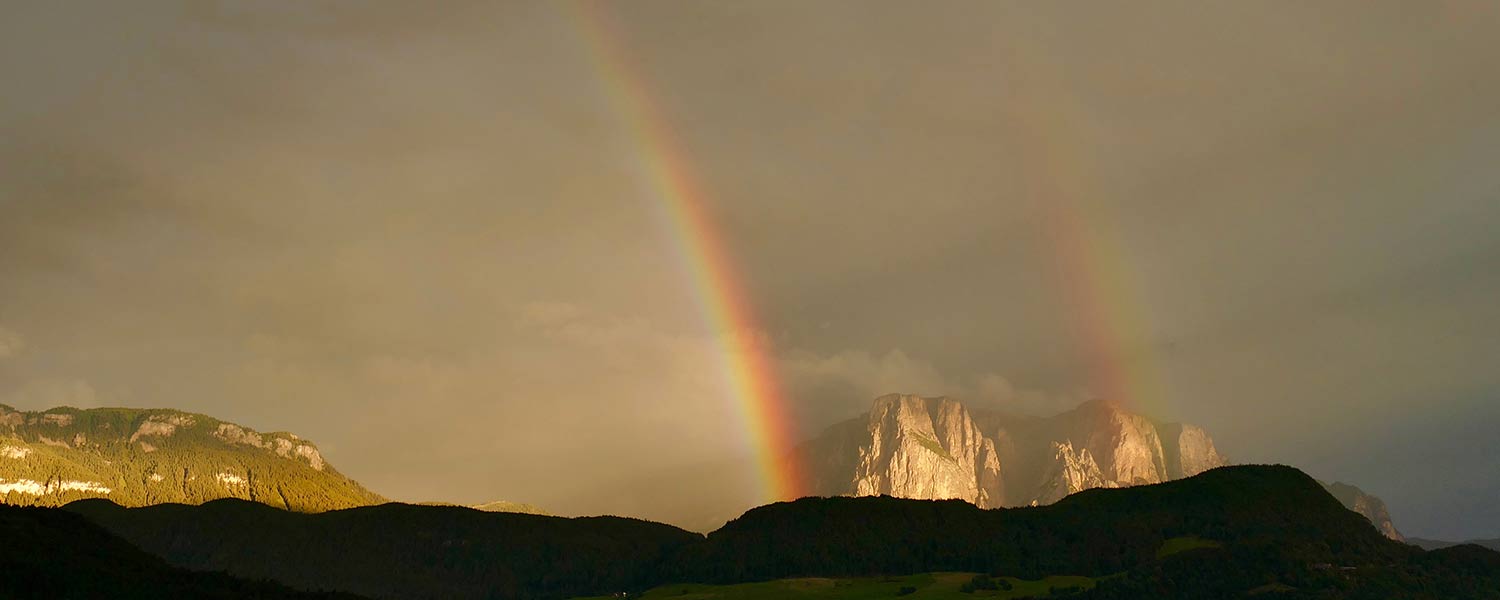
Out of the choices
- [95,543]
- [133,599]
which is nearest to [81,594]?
[133,599]

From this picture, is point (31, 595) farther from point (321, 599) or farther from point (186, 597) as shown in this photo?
point (321, 599)

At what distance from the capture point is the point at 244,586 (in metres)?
199

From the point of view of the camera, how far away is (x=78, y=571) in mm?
174875

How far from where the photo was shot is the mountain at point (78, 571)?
164 metres

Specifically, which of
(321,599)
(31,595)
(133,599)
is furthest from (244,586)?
(31,595)

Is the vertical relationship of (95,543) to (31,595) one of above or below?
above

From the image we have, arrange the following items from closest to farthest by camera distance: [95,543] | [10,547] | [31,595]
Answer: [31,595]
[10,547]
[95,543]

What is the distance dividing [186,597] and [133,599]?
26.8 ft

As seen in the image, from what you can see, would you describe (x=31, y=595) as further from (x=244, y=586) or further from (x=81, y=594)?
(x=244, y=586)

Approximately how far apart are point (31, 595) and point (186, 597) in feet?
84.0

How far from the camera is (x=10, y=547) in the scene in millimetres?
173375

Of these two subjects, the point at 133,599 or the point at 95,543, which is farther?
the point at 95,543

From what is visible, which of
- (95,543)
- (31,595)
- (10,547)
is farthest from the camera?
(95,543)

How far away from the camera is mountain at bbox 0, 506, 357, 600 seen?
163750 millimetres
